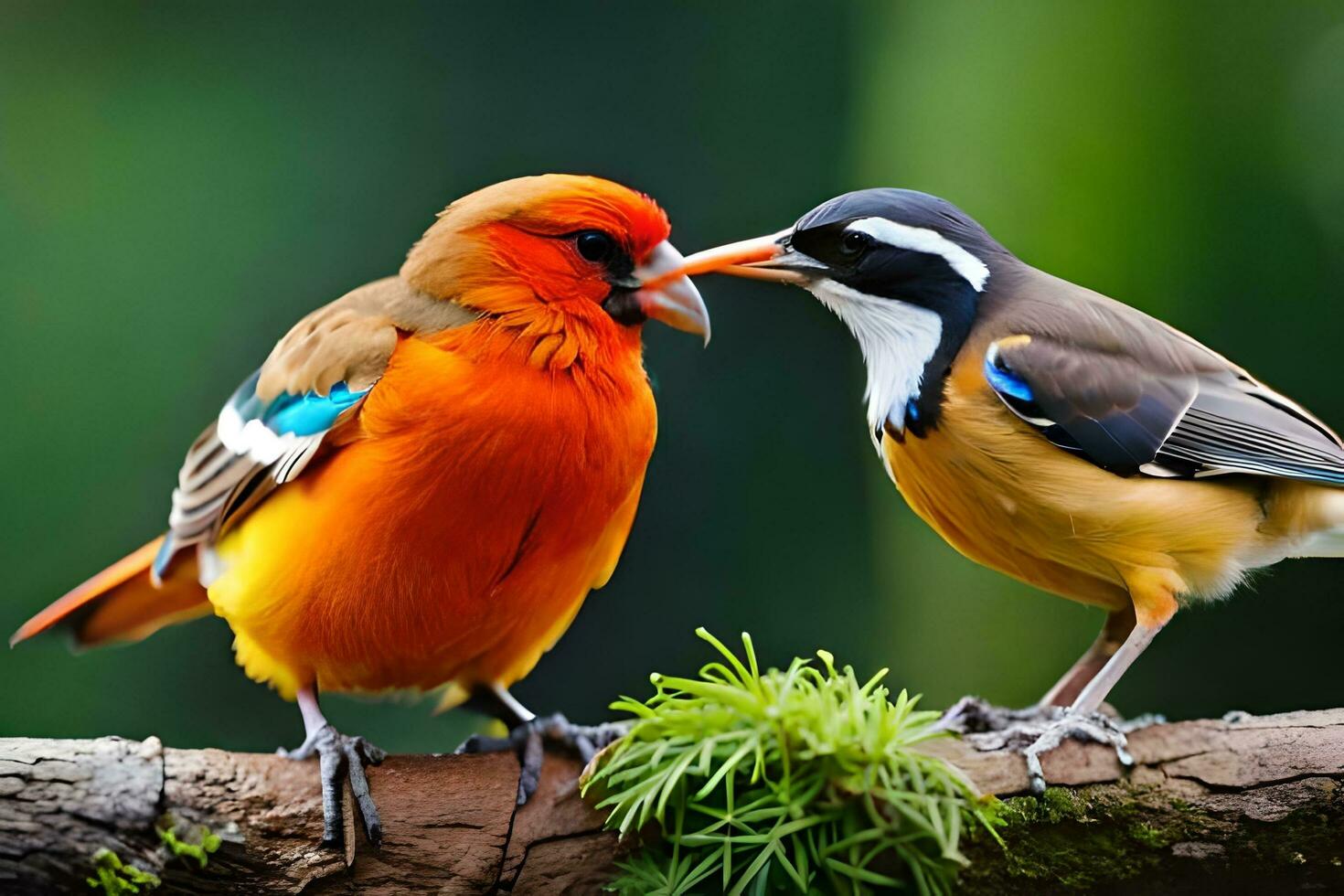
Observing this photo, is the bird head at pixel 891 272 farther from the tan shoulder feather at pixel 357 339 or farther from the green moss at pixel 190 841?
the green moss at pixel 190 841

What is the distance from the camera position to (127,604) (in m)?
2.69

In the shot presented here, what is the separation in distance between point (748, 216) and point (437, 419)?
2.52 metres

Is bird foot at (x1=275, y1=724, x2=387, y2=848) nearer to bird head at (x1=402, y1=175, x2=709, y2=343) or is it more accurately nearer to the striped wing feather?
bird head at (x1=402, y1=175, x2=709, y2=343)

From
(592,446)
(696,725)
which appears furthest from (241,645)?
(696,725)

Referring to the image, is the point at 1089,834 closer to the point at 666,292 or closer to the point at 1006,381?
the point at 1006,381

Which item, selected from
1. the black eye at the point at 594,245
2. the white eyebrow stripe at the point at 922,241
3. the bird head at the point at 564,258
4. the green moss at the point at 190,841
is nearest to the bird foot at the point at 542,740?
the green moss at the point at 190,841

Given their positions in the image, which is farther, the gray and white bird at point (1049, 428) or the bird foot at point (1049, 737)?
the gray and white bird at point (1049, 428)

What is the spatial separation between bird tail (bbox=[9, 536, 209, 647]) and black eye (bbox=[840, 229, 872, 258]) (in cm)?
134

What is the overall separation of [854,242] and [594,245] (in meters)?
0.45

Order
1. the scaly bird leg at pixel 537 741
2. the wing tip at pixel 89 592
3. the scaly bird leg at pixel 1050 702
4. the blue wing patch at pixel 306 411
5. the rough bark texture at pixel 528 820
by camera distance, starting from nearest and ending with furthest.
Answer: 1. the rough bark texture at pixel 528 820
2. the scaly bird leg at pixel 537 741
3. the blue wing patch at pixel 306 411
4. the scaly bird leg at pixel 1050 702
5. the wing tip at pixel 89 592

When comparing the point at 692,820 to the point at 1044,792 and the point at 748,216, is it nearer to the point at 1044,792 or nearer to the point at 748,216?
the point at 1044,792

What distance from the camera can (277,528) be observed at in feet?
7.72

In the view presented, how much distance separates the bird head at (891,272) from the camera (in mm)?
2289

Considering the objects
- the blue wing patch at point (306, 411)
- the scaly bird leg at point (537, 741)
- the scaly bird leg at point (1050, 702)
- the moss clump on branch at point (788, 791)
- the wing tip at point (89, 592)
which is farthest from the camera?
the wing tip at point (89, 592)
